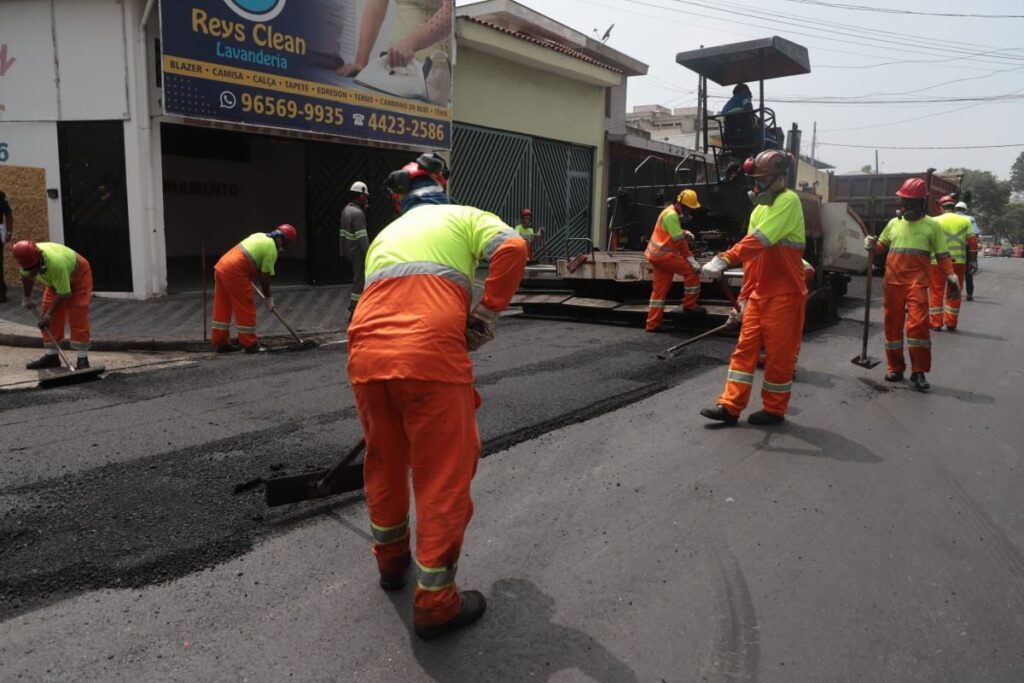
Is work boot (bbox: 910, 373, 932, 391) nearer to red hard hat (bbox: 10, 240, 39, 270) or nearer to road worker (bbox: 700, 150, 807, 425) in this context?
road worker (bbox: 700, 150, 807, 425)

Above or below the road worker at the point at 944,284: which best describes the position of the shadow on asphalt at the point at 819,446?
below

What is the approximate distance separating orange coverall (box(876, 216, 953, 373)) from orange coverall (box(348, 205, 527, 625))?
4.85 meters

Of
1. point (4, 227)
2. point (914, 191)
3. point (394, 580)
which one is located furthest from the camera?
point (4, 227)

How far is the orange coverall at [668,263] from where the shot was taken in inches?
317

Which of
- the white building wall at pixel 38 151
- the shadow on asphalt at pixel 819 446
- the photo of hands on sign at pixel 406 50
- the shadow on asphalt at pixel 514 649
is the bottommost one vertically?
the shadow on asphalt at pixel 514 649

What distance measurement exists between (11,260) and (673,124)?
41243 mm

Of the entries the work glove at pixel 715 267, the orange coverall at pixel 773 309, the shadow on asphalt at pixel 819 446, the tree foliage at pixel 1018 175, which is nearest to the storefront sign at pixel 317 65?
the work glove at pixel 715 267

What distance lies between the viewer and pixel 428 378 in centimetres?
239

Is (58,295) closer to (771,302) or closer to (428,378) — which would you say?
(428,378)

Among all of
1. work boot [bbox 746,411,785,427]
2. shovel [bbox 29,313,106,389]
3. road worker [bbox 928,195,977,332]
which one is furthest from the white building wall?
road worker [bbox 928,195,977,332]

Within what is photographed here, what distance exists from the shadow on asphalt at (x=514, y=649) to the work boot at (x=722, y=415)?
2614 mm

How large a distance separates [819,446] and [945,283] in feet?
17.7

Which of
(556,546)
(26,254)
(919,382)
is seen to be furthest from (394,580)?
(26,254)

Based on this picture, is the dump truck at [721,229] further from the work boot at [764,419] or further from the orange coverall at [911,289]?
the work boot at [764,419]
